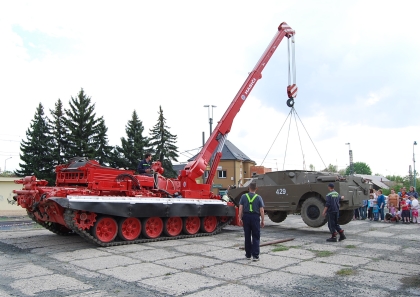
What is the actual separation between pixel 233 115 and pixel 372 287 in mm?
9094

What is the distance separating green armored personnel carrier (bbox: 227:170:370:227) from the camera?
43.8 feet

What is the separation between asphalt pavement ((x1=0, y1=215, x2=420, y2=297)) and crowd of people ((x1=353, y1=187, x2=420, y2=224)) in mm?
6277

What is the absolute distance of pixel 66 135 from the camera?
1264 inches

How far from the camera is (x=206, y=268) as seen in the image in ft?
25.3

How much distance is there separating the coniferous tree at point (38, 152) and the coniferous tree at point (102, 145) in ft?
11.7

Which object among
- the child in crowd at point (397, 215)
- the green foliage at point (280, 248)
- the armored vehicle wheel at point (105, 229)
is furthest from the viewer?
the child in crowd at point (397, 215)

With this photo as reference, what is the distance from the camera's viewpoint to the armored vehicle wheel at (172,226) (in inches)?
468

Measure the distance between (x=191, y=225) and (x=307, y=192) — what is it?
4.14m

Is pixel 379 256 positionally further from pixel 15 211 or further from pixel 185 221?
pixel 15 211

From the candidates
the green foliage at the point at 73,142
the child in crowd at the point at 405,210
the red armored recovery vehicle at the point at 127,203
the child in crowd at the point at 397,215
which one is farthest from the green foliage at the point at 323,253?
the green foliage at the point at 73,142

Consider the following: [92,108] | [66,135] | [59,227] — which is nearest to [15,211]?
[66,135]

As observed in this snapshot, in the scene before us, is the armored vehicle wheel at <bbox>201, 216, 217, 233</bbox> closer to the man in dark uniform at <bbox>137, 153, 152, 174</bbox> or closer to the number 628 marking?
the man in dark uniform at <bbox>137, 153, 152, 174</bbox>

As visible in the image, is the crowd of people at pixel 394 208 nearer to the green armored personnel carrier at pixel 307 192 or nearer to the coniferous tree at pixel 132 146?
the green armored personnel carrier at pixel 307 192

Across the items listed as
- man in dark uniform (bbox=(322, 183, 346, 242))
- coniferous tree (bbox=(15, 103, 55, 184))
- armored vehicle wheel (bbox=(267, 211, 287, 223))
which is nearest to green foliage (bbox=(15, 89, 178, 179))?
coniferous tree (bbox=(15, 103, 55, 184))
